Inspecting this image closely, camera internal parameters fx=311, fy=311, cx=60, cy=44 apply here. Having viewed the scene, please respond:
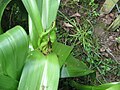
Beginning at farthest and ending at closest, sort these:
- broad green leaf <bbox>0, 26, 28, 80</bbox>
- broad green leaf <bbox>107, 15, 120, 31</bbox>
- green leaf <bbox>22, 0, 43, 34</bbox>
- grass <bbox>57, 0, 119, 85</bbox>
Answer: broad green leaf <bbox>107, 15, 120, 31</bbox>
grass <bbox>57, 0, 119, 85</bbox>
green leaf <bbox>22, 0, 43, 34</bbox>
broad green leaf <bbox>0, 26, 28, 80</bbox>

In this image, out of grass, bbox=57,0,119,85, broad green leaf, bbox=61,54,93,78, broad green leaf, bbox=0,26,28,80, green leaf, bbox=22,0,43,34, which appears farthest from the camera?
grass, bbox=57,0,119,85

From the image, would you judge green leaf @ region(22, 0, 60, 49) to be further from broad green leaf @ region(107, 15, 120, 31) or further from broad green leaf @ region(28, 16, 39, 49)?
broad green leaf @ region(107, 15, 120, 31)

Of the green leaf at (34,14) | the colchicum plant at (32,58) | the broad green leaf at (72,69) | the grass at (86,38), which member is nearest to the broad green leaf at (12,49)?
the colchicum plant at (32,58)

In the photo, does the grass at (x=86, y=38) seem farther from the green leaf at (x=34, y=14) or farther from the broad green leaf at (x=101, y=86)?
the green leaf at (x=34, y=14)

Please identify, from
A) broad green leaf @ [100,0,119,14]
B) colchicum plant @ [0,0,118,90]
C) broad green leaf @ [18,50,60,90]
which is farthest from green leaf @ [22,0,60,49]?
broad green leaf @ [100,0,119,14]

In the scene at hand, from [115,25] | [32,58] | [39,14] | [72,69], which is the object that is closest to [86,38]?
[115,25]

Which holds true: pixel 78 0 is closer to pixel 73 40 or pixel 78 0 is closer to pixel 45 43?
pixel 73 40

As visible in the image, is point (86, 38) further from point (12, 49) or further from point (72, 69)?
point (12, 49)
